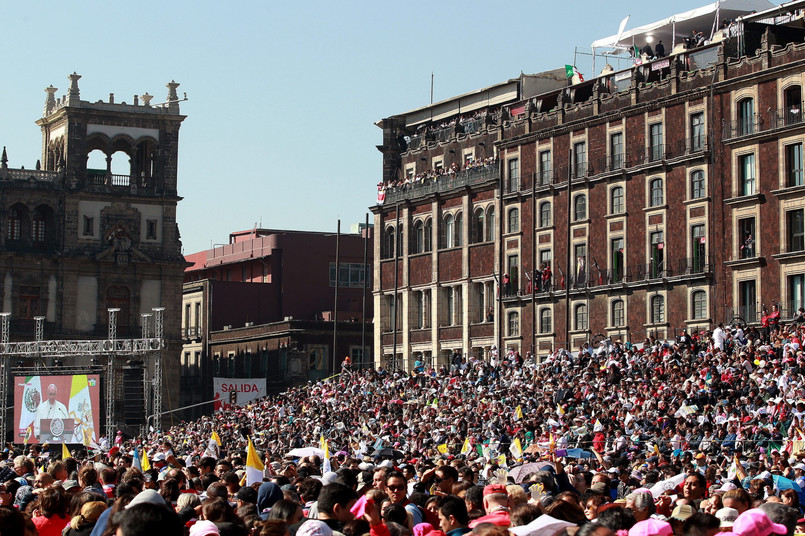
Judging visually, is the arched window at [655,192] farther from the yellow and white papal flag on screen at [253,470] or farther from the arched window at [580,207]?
the yellow and white papal flag on screen at [253,470]

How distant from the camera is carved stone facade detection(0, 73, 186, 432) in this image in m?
85.2

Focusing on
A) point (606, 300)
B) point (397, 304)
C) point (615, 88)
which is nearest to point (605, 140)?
point (615, 88)

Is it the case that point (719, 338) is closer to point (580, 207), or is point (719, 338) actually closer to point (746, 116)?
point (746, 116)

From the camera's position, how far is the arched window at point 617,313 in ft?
191

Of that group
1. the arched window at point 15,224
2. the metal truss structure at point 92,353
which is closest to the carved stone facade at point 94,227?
the arched window at point 15,224

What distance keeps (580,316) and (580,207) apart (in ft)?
15.1

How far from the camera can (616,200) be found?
59562 millimetres

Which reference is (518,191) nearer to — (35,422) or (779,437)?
(35,422)

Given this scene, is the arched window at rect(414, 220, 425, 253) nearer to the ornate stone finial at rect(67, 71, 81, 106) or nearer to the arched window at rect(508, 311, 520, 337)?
the arched window at rect(508, 311, 520, 337)

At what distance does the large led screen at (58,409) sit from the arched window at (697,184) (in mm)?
27448

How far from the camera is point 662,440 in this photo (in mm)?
34281

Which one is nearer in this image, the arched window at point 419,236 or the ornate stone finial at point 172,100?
the arched window at point 419,236

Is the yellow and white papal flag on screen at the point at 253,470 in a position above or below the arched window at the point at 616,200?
below

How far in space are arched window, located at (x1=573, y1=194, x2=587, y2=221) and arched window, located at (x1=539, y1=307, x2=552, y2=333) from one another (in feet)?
13.5
